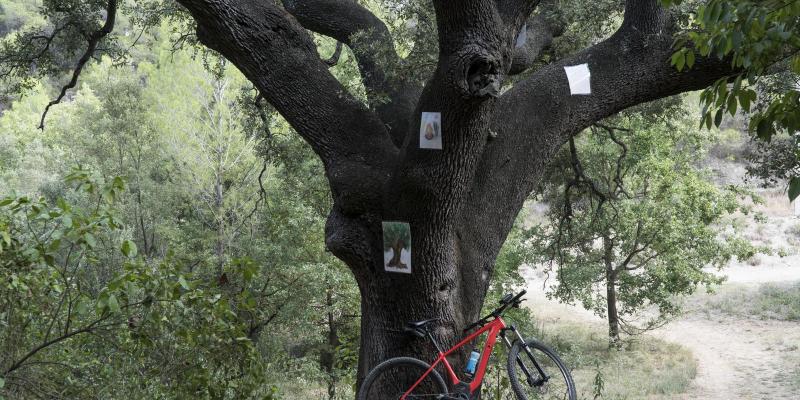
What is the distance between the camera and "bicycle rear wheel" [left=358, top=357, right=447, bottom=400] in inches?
171

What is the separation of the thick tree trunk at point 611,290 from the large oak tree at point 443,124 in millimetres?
11892

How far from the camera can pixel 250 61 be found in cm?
445

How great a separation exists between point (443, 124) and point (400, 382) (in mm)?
1572

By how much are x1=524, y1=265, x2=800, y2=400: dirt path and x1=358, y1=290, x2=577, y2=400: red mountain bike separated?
11.0 meters

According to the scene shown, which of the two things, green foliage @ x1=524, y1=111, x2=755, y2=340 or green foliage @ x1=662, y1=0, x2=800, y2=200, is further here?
green foliage @ x1=524, y1=111, x2=755, y2=340

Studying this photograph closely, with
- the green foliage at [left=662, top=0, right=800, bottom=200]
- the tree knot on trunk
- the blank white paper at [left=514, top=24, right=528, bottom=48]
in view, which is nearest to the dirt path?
the blank white paper at [left=514, top=24, right=528, bottom=48]

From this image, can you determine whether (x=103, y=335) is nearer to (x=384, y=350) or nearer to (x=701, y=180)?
(x=384, y=350)

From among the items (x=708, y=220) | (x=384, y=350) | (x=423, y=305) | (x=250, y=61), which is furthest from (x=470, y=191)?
(x=708, y=220)

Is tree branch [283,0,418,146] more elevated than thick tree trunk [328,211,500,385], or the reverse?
tree branch [283,0,418,146]

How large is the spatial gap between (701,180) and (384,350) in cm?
1300

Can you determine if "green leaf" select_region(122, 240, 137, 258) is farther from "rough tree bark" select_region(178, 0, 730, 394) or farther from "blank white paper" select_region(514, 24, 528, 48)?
"blank white paper" select_region(514, 24, 528, 48)

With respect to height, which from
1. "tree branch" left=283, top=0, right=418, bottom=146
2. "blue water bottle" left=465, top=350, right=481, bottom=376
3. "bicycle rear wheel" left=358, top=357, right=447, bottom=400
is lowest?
"bicycle rear wheel" left=358, top=357, right=447, bottom=400

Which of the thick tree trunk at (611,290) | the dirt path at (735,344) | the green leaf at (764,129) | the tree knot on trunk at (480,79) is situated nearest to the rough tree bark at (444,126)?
the tree knot on trunk at (480,79)

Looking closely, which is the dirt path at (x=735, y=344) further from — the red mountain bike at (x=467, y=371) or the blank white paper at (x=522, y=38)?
the red mountain bike at (x=467, y=371)
